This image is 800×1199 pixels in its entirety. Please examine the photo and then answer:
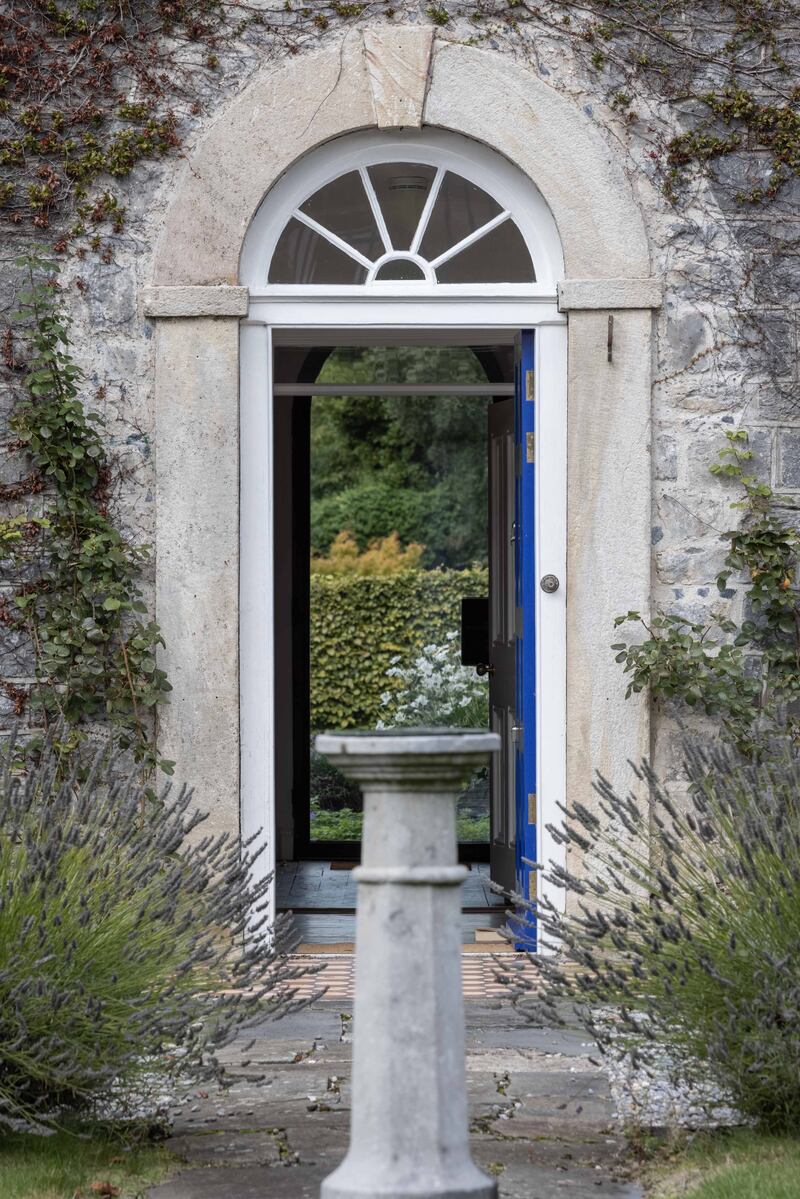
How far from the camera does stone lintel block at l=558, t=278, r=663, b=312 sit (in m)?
5.80

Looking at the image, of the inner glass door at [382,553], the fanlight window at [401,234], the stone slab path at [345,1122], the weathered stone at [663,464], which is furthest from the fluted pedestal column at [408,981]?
the inner glass door at [382,553]

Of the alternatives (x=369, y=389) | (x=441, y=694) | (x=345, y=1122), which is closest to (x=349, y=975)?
(x=345, y=1122)

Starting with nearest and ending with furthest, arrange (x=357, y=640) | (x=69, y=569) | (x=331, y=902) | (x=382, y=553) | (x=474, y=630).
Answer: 1. (x=69, y=569)
2. (x=331, y=902)
3. (x=474, y=630)
4. (x=357, y=640)
5. (x=382, y=553)

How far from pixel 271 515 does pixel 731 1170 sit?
10.8 ft

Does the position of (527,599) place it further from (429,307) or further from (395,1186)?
(395,1186)

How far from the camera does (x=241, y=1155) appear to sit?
362 cm

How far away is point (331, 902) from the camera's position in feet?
23.5

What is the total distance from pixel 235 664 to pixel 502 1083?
2.11 m

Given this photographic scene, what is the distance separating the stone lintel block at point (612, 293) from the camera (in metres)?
5.80

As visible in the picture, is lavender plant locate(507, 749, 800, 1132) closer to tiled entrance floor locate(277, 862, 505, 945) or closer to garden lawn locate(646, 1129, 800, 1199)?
garden lawn locate(646, 1129, 800, 1199)

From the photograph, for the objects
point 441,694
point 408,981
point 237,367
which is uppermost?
point 237,367

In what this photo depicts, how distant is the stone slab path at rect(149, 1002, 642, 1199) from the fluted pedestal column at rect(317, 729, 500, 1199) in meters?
0.62

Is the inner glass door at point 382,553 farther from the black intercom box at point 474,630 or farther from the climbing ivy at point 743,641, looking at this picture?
the climbing ivy at point 743,641

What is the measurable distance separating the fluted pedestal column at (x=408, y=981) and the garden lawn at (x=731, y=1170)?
2.06 ft
